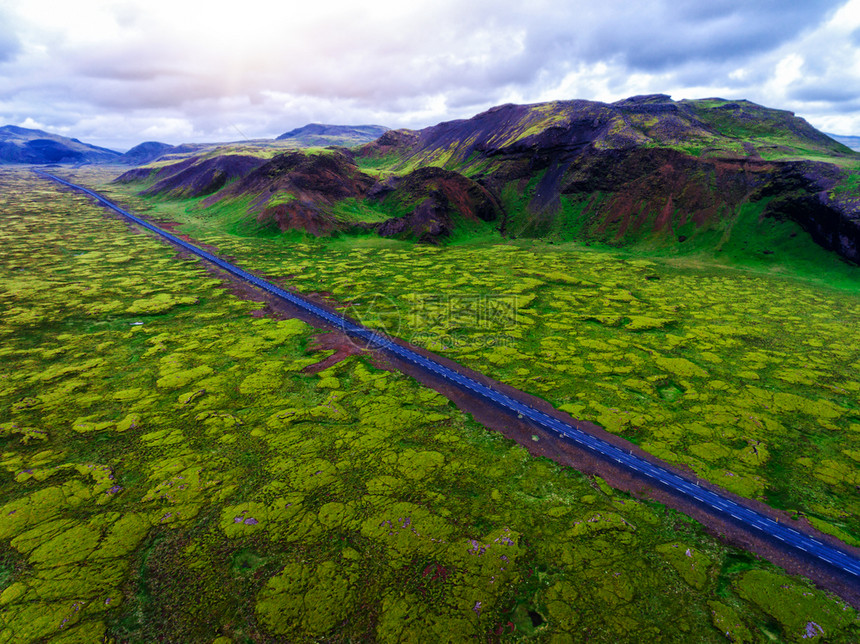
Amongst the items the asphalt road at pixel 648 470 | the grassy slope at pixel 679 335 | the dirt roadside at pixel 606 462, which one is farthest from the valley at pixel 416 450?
the asphalt road at pixel 648 470

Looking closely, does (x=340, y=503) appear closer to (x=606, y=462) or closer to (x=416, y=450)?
(x=416, y=450)

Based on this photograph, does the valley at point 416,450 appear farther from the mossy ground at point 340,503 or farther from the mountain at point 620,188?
the mountain at point 620,188

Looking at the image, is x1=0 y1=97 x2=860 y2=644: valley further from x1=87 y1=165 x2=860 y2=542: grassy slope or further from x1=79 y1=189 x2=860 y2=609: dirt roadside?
x1=79 y1=189 x2=860 y2=609: dirt roadside

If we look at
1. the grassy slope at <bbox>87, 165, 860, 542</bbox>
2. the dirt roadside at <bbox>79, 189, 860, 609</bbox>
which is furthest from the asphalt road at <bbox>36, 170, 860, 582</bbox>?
the grassy slope at <bbox>87, 165, 860, 542</bbox>

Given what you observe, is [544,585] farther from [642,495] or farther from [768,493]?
[768,493]

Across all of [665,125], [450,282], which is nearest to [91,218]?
[450,282]
